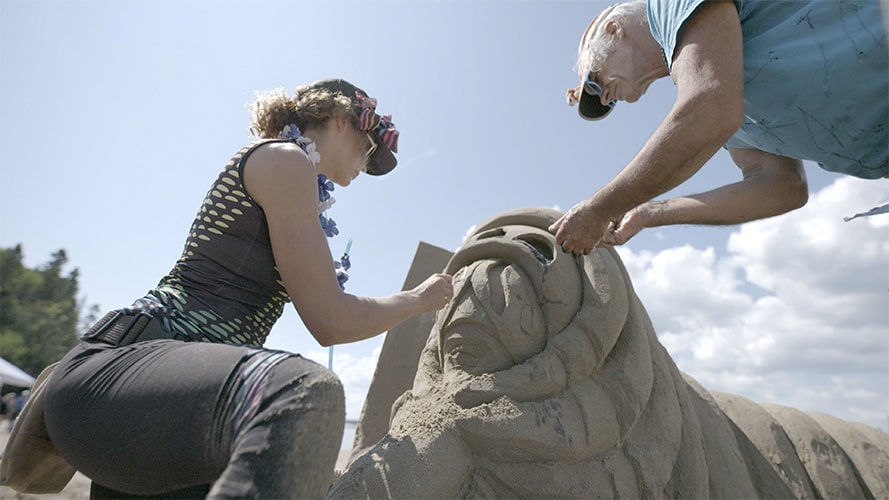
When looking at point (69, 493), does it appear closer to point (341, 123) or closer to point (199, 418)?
point (341, 123)

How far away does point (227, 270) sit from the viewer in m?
1.26

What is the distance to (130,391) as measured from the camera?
97cm

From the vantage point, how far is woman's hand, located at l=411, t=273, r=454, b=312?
58.9 inches

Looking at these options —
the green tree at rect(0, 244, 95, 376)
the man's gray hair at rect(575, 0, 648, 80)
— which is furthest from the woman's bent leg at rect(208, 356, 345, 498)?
the green tree at rect(0, 244, 95, 376)

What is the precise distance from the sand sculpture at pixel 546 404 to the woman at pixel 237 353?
848 millimetres

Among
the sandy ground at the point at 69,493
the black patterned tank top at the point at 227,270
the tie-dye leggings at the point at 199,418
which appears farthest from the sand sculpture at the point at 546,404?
the sandy ground at the point at 69,493

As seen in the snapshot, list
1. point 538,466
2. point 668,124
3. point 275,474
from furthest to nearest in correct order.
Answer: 1. point 538,466
2. point 668,124
3. point 275,474

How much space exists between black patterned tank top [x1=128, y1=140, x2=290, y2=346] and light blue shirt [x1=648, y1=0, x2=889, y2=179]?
45.5 inches

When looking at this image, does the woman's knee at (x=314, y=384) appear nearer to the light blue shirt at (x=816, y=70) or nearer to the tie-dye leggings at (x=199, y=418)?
the tie-dye leggings at (x=199, y=418)

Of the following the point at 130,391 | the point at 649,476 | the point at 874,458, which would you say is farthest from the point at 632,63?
the point at 874,458

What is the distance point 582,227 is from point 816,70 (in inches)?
27.4

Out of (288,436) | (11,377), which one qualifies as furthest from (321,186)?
(11,377)

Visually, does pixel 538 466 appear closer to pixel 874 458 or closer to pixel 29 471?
pixel 29 471

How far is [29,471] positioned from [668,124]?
1629 mm
